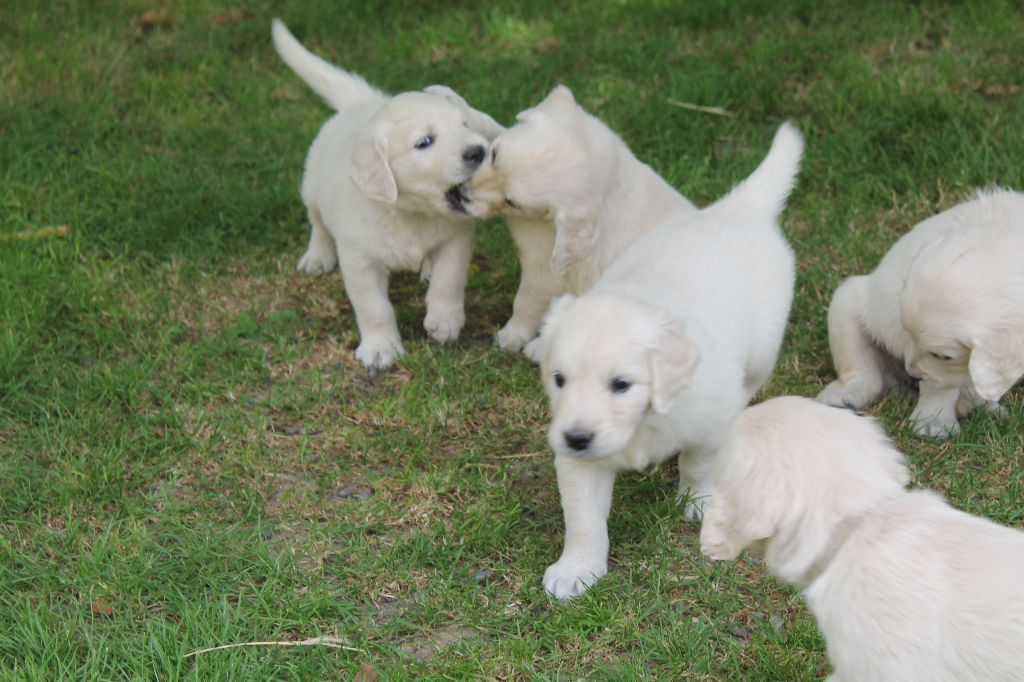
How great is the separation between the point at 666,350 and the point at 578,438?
1.10 feet

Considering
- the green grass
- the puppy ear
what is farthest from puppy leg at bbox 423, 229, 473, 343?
the puppy ear

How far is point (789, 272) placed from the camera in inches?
165

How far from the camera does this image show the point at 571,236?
15.2 feet

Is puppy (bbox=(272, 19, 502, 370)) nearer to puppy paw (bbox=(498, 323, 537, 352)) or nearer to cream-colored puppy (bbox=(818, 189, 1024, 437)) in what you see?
puppy paw (bbox=(498, 323, 537, 352))

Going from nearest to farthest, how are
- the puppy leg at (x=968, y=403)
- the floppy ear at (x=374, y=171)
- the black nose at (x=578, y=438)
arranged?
the black nose at (x=578, y=438) < the puppy leg at (x=968, y=403) < the floppy ear at (x=374, y=171)

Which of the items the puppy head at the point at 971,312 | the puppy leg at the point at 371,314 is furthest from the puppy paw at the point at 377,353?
the puppy head at the point at 971,312

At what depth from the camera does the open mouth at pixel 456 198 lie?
15.6 feet

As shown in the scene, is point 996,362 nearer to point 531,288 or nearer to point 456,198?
point 531,288

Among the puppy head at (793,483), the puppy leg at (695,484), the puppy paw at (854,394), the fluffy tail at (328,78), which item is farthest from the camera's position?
the fluffy tail at (328,78)

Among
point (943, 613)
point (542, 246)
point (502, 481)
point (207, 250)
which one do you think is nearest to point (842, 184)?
point (542, 246)

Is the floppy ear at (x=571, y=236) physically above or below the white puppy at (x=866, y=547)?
below

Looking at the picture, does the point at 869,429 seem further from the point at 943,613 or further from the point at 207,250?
the point at 207,250

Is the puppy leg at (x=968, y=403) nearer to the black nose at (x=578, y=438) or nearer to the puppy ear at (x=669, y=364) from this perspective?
the puppy ear at (x=669, y=364)

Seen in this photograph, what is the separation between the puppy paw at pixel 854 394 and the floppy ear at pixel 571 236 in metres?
1.05
